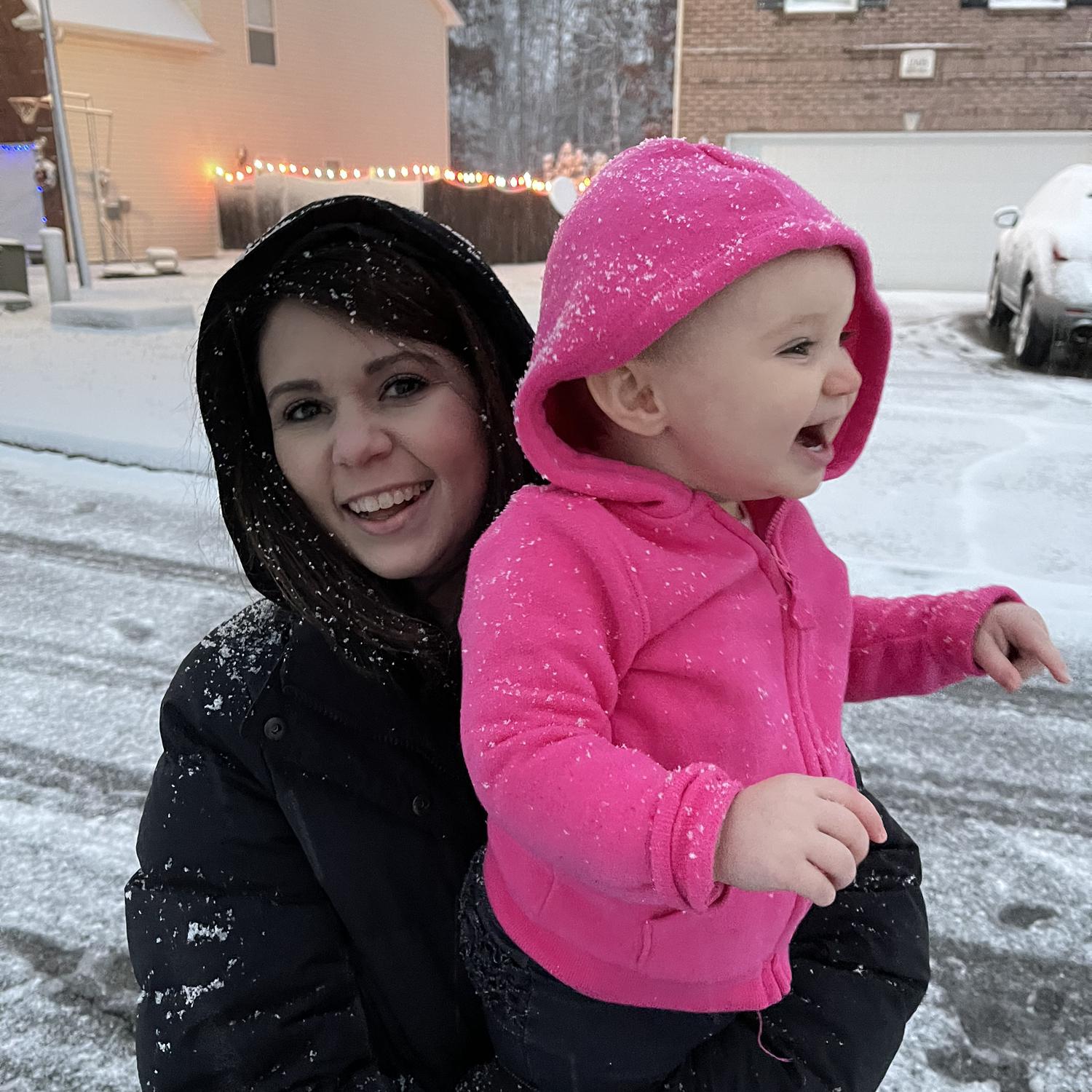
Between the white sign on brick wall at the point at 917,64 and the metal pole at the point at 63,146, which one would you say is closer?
the white sign on brick wall at the point at 917,64

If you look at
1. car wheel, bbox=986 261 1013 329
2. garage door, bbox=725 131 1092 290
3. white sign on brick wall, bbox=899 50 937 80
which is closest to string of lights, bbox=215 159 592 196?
garage door, bbox=725 131 1092 290

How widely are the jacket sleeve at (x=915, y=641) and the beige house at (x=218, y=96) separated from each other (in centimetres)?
963

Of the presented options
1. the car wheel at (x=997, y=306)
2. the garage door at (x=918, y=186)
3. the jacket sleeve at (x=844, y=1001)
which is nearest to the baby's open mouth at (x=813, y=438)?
the jacket sleeve at (x=844, y=1001)

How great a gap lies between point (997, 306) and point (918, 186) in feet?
3.32

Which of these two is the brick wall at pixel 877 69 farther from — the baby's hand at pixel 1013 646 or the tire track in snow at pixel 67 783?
the baby's hand at pixel 1013 646

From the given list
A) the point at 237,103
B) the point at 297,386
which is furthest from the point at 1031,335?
the point at 237,103

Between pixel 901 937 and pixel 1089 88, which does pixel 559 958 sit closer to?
pixel 901 937

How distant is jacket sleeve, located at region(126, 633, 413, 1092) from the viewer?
1.00 m

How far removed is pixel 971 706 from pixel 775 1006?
127cm

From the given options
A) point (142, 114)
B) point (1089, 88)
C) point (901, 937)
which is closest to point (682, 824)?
point (901, 937)

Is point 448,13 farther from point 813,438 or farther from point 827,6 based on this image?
point 813,438

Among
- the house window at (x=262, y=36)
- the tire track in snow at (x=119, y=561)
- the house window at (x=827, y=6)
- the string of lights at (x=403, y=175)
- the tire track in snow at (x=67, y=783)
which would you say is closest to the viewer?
the tire track in snow at (x=67, y=783)

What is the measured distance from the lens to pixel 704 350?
30.2 inches

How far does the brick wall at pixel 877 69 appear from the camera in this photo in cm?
483
